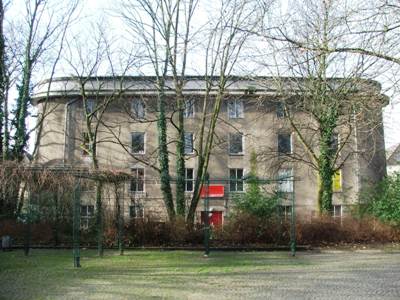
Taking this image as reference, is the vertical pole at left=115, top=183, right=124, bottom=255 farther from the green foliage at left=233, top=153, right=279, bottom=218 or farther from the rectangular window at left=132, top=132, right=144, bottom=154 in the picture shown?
the rectangular window at left=132, top=132, right=144, bottom=154

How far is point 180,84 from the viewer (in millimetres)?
25047

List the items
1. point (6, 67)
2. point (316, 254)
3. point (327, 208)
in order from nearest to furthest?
1. point (316, 254)
2. point (327, 208)
3. point (6, 67)

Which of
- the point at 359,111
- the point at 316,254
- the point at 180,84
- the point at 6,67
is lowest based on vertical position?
the point at 316,254

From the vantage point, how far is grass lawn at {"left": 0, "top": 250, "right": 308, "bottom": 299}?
391 inches

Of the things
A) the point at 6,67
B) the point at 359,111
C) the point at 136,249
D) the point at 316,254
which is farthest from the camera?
the point at 6,67

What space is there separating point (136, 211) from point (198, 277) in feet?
33.7

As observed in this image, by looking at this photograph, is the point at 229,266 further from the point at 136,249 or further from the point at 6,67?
the point at 6,67

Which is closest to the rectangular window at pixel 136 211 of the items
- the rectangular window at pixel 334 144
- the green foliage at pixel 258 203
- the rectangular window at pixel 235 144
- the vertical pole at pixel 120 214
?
the vertical pole at pixel 120 214

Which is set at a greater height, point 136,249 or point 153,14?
point 153,14

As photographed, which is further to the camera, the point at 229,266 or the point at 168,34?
the point at 168,34

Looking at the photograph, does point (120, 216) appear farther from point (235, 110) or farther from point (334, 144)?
point (235, 110)

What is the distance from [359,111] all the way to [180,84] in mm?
12197

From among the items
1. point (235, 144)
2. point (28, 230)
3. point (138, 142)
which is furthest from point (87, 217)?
point (235, 144)

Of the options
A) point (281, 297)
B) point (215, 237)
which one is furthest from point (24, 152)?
point (281, 297)
